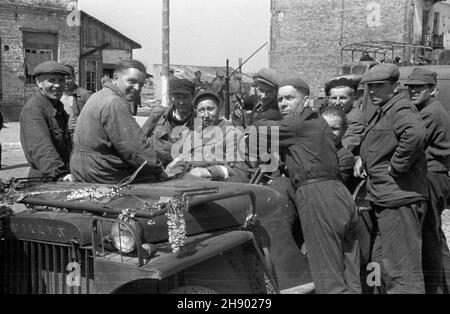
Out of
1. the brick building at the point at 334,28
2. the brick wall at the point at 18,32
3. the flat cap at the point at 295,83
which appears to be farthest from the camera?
the brick building at the point at 334,28

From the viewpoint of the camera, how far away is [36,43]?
22.7 m

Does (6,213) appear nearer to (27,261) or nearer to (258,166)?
(27,261)

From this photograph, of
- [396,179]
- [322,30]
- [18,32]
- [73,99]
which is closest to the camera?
[396,179]

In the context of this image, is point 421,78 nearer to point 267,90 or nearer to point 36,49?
point 267,90

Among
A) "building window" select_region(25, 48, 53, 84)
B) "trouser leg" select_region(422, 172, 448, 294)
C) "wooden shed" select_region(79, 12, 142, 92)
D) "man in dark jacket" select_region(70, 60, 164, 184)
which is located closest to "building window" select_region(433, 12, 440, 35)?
"wooden shed" select_region(79, 12, 142, 92)

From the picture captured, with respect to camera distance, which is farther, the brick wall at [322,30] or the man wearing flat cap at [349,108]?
→ the brick wall at [322,30]

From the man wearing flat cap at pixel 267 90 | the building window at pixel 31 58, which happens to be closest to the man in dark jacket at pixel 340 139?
the man wearing flat cap at pixel 267 90

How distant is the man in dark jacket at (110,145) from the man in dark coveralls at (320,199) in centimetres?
97

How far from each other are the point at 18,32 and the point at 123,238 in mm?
21086

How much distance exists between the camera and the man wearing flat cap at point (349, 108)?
5.06 meters

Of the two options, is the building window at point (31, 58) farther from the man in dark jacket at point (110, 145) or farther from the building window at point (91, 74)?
the man in dark jacket at point (110, 145)

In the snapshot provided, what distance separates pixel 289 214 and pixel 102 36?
22948mm

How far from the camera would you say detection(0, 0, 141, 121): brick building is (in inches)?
863

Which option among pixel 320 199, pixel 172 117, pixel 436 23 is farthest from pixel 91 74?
pixel 320 199
